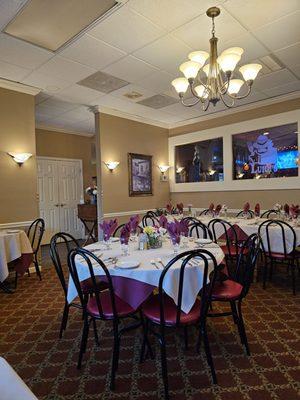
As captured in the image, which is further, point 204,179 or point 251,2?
point 204,179

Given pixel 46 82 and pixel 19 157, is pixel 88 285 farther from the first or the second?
pixel 46 82

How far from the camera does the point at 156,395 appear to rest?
177 cm

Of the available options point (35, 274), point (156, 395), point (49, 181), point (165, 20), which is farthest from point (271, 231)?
point (49, 181)

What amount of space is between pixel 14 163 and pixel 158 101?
2.86 metres

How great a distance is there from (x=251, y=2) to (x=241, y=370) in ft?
10.5

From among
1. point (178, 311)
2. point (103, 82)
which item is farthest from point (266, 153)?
point (178, 311)

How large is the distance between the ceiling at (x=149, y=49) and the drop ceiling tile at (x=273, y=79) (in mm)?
15

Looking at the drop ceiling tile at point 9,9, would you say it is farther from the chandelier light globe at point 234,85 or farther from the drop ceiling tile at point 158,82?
the chandelier light globe at point 234,85

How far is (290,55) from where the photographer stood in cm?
360

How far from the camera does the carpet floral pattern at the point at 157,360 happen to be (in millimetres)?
1804

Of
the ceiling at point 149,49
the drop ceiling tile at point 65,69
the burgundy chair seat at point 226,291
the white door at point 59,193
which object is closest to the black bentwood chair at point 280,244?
the burgundy chair seat at point 226,291

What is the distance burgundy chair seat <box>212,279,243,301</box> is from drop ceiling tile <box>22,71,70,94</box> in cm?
379

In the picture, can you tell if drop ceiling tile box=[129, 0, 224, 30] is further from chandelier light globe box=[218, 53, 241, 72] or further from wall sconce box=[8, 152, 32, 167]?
wall sconce box=[8, 152, 32, 167]

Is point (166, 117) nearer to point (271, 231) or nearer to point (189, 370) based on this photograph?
point (271, 231)
